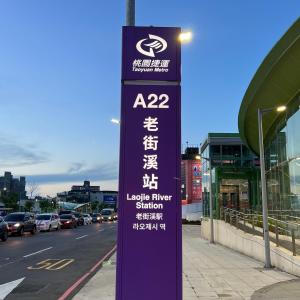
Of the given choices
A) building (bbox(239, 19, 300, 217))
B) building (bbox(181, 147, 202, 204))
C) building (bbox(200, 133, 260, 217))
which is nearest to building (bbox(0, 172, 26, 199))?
building (bbox(181, 147, 202, 204))

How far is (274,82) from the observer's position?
2136 centimetres

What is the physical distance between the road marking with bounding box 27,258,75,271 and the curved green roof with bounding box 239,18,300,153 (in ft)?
36.0

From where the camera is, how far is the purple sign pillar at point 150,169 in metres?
6.11

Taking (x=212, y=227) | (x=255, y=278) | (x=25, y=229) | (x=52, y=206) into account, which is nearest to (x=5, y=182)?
(x=52, y=206)

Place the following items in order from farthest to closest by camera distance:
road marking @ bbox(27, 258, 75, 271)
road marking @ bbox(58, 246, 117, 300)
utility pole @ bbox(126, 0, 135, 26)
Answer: road marking @ bbox(27, 258, 75, 271), road marking @ bbox(58, 246, 117, 300), utility pole @ bbox(126, 0, 135, 26)

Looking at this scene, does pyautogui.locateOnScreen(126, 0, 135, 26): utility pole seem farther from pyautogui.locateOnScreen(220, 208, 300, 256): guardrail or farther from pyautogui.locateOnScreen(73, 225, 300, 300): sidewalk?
pyautogui.locateOnScreen(220, 208, 300, 256): guardrail

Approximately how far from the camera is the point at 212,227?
99.2ft

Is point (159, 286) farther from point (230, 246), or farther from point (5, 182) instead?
point (5, 182)

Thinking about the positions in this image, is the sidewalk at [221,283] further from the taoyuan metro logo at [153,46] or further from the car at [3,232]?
the car at [3,232]

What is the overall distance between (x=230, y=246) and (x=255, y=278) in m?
12.3

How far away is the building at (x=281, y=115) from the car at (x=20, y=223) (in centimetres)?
1857

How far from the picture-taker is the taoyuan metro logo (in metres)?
6.48

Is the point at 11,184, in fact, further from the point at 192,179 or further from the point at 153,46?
the point at 153,46

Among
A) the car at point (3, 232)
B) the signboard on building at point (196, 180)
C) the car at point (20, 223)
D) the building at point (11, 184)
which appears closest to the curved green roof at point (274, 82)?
the car at point (3, 232)
